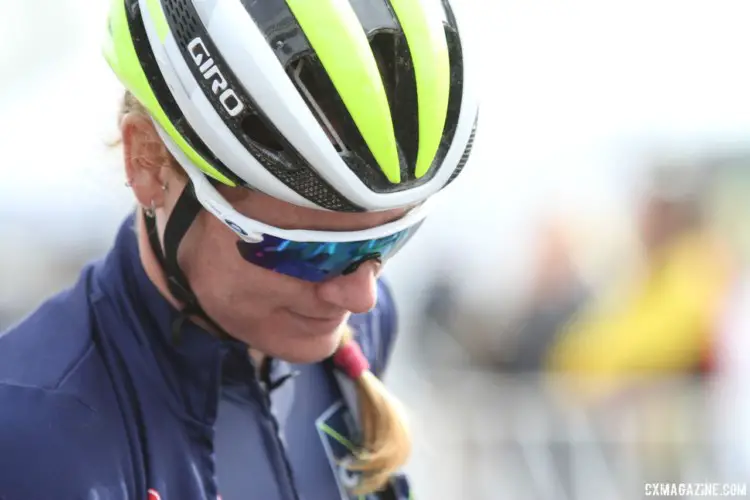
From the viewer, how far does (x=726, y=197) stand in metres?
3.08

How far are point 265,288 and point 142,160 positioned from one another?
0.19m

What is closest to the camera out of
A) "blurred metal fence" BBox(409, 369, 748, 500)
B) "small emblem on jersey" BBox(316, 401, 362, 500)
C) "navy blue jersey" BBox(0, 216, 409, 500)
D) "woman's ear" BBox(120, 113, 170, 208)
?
"navy blue jersey" BBox(0, 216, 409, 500)

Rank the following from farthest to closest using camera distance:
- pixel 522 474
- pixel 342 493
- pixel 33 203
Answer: pixel 522 474, pixel 33 203, pixel 342 493

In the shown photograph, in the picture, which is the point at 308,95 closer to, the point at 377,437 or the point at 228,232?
the point at 228,232

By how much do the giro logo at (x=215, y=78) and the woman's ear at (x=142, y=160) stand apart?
114 mm

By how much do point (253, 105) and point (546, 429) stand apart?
100 inches

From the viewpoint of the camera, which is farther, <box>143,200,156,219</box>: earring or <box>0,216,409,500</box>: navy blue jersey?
<box>143,200,156,219</box>: earring

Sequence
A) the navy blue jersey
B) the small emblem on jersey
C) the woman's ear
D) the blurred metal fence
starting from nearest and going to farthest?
1. the navy blue jersey
2. the woman's ear
3. the small emblem on jersey
4. the blurred metal fence

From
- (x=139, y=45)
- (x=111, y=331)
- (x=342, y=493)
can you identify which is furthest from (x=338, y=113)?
(x=342, y=493)

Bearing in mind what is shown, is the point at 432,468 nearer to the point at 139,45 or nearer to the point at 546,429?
the point at 546,429

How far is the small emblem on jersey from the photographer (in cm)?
96

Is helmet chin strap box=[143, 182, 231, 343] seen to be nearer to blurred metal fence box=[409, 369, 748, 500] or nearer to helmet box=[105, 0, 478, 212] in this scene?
helmet box=[105, 0, 478, 212]

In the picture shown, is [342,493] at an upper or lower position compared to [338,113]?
lower

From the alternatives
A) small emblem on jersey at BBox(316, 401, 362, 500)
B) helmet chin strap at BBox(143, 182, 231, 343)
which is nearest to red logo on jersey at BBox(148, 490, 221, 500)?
helmet chin strap at BBox(143, 182, 231, 343)
